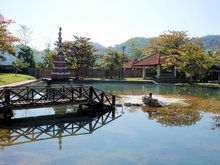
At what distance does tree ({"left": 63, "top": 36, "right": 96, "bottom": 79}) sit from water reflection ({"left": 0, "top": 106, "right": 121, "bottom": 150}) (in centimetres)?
2445

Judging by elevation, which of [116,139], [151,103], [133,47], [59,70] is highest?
[133,47]

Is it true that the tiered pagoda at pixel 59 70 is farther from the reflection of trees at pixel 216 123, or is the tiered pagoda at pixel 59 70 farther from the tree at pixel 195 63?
the tree at pixel 195 63

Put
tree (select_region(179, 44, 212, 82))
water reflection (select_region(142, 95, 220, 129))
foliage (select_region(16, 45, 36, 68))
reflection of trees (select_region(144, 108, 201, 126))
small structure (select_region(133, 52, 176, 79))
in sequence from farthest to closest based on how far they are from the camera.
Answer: foliage (select_region(16, 45, 36, 68)) < small structure (select_region(133, 52, 176, 79)) < tree (select_region(179, 44, 212, 82)) < water reflection (select_region(142, 95, 220, 129)) < reflection of trees (select_region(144, 108, 201, 126))

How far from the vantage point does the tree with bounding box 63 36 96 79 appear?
126 ft

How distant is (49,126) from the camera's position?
11641 millimetres

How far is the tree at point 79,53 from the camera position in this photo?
38.3m

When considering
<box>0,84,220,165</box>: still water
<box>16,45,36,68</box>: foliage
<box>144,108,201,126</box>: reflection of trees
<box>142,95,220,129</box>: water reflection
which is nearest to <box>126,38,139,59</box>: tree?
<box>16,45,36,68</box>: foliage

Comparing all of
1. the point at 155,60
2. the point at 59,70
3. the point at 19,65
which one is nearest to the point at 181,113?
the point at 59,70

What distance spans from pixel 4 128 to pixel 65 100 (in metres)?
3.62

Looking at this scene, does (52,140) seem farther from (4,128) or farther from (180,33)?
(180,33)

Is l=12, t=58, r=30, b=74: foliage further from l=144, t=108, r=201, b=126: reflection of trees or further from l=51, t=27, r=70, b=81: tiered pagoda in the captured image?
l=144, t=108, r=201, b=126: reflection of trees

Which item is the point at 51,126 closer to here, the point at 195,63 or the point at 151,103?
the point at 151,103

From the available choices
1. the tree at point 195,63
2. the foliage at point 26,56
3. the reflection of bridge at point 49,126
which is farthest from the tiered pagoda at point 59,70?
the foliage at point 26,56

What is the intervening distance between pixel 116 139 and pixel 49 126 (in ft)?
10.2
